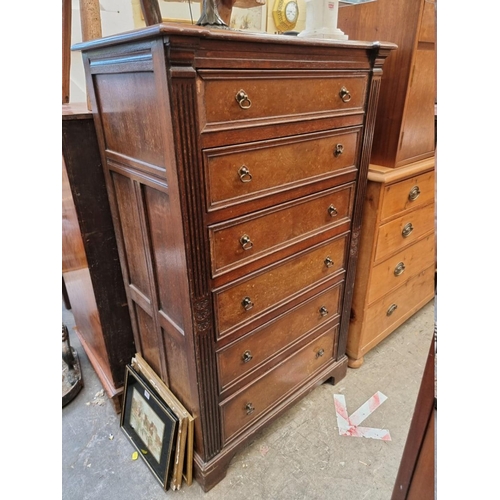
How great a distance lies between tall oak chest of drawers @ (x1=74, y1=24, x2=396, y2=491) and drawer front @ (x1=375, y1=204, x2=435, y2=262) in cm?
19

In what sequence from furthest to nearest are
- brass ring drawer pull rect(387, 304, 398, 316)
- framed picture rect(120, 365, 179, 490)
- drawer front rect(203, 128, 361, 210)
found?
brass ring drawer pull rect(387, 304, 398, 316), framed picture rect(120, 365, 179, 490), drawer front rect(203, 128, 361, 210)

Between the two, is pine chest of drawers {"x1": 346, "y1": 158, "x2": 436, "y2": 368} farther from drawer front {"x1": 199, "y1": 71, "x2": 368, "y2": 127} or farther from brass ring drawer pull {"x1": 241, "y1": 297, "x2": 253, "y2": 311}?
brass ring drawer pull {"x1": 241, "y1": 297, "x2": 253, "y2": 311}

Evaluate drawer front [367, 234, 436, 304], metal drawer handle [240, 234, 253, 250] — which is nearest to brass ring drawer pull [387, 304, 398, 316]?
drawer front [367, 234, 436, 304]

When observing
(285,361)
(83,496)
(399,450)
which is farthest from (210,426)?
(399,450)

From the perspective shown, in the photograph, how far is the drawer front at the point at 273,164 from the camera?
0.95 metres

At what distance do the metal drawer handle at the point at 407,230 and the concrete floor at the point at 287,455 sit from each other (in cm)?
72

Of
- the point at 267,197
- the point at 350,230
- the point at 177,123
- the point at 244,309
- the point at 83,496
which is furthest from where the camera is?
the point at 350,230

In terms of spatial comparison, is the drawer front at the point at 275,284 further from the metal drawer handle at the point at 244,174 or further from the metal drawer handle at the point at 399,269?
the metal drawer handle at the point at 399,269

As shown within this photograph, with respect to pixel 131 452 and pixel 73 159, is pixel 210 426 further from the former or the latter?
pixel 73 159

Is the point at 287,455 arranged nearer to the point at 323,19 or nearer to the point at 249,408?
the point at 249,408

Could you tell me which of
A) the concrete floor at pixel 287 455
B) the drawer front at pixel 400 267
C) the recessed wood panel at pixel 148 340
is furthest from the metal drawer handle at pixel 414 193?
the recessed wood panel at pixel 148 340

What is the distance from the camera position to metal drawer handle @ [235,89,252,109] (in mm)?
903

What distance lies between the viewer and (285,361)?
145 centimetres
